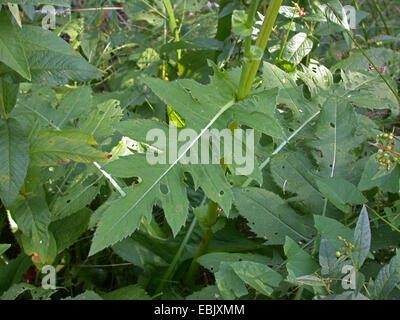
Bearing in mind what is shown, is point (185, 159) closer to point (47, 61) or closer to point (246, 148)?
point (246, 148)

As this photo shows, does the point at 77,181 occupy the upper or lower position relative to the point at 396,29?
lower

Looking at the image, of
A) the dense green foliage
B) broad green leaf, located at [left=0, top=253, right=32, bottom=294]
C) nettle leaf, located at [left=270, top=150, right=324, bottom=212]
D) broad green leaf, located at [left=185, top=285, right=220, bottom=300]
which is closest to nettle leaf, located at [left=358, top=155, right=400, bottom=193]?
the dense green foliage

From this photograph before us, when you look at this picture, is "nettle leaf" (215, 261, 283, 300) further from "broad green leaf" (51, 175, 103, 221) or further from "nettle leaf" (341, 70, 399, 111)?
Result: "nettle leaf" (341, 70, 399, 111)

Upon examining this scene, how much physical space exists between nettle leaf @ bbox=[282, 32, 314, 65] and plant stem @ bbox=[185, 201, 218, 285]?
2.93 feet

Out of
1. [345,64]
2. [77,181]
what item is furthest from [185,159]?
[345,64]

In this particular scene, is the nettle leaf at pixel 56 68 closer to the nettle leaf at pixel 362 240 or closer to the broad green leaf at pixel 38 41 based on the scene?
the broad green leaf at pixel 38 41

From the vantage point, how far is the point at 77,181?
6.38 ft

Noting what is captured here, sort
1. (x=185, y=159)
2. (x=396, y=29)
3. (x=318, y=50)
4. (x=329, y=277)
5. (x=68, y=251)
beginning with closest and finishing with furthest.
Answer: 1. (x=329, y=277)
2. (x=185, y=159)
3. (x=68, y=251)
4. (x=318, y=50)
5. (x=396, y=29)

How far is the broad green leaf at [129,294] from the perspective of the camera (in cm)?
180

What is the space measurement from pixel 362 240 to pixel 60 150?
3.52ft

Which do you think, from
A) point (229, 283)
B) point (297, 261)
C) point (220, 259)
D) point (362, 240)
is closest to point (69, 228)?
point (220, 259)

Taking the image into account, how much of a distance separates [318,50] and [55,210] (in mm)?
1839

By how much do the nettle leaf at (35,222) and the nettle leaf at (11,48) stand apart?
0.57m

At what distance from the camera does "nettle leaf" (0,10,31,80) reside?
4.48 feet
